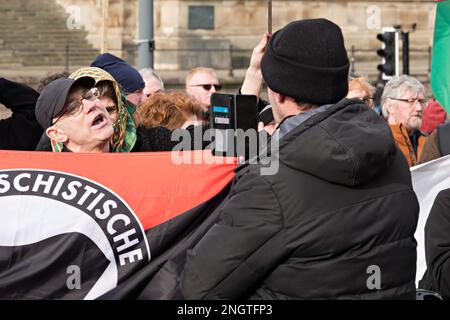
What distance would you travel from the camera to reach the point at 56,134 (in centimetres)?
469

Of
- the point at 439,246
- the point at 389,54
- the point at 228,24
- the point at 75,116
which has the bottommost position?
the point at 439,246

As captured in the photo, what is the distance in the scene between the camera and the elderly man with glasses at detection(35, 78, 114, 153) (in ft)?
15.1

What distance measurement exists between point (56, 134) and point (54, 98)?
0.54 ft

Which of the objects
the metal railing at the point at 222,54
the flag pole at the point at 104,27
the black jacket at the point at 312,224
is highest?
the flag pole at the point at 104,27

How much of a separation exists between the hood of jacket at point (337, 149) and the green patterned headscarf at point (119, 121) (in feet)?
5.35

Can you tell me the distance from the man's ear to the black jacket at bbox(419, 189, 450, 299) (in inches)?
67.9

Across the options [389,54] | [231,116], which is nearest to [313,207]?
[231,116]

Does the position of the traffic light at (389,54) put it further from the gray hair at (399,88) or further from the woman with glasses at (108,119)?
the woman with glasses at (108,119)

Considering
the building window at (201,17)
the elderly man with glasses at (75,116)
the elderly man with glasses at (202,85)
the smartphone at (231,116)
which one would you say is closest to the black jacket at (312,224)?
the smartphone at (231,116)

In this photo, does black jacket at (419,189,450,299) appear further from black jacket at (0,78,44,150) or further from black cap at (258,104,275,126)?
black jacket at (0,78,44,150)

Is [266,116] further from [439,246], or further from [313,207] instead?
[313,207]

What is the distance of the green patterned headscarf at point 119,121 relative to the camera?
4941 mm
